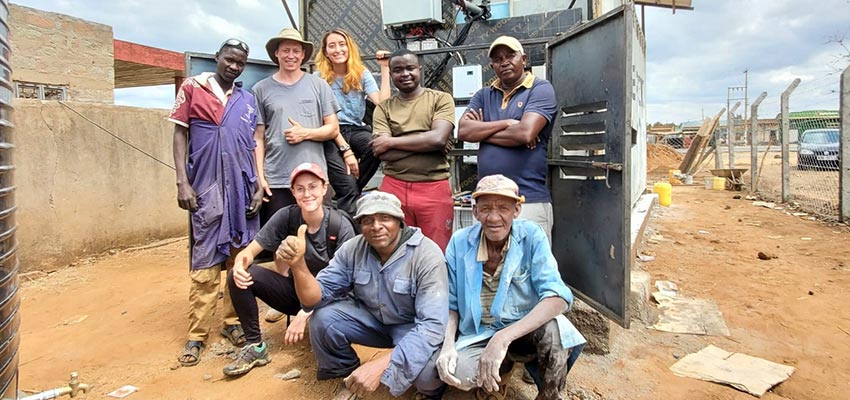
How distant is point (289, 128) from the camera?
354 cm

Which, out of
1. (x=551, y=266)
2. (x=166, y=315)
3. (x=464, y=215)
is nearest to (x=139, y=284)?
(x=166, y=315)

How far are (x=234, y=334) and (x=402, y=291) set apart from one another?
1587mm

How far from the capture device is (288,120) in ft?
11.7

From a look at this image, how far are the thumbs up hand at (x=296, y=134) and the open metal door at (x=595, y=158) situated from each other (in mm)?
1764

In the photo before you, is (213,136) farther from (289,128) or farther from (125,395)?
(125,395)

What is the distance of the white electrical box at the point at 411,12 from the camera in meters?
5.49

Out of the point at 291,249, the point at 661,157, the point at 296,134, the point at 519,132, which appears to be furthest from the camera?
the point at 661,157

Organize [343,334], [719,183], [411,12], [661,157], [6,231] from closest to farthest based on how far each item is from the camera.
Answer: [6,231] < [343,334] < [411,12] < [719,183] < [661,157]

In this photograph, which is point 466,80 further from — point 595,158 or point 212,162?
point 212,162

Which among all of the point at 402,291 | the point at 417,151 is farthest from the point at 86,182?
the point at 402,291

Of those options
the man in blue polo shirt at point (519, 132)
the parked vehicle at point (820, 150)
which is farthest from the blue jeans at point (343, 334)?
the parked vehicle at point (820, 150)

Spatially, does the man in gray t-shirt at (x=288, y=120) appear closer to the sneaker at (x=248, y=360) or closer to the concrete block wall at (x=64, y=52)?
the sneaker at (x=248, y=360)

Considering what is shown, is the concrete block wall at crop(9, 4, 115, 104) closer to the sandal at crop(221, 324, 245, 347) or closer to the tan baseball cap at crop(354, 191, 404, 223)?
the sandal at crop(221, 324, 245, 347)

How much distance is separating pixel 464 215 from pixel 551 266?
7.98ft
